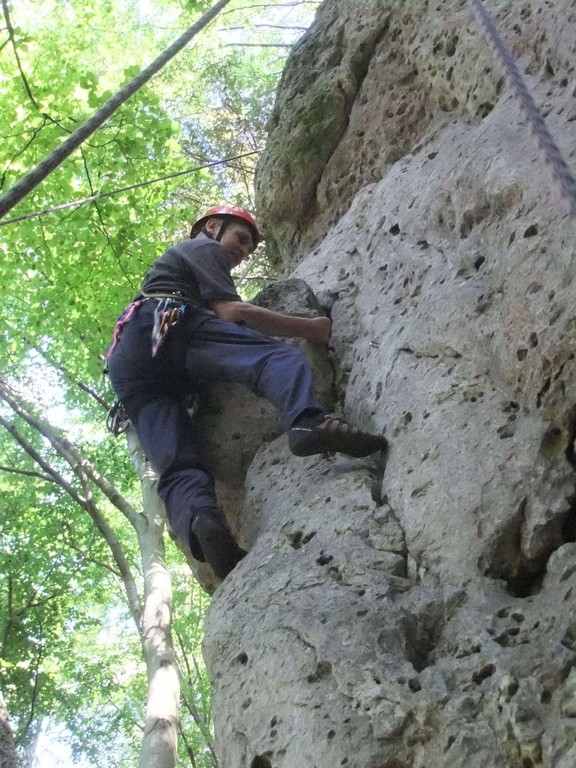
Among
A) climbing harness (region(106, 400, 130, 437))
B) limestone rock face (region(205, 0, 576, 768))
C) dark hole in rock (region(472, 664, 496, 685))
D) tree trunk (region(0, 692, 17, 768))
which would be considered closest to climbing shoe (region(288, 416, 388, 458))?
limestone rock face (region(205, 0, 576, 768))

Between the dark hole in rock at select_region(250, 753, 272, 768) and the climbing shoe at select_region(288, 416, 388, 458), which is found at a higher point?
the climbing shoe at select_region(288, 416, 388, 458)

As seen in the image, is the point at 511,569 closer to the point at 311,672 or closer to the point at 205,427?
the point at 311,672

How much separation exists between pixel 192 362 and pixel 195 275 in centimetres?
50

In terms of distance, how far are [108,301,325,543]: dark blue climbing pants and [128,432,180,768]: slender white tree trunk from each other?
1545 mm

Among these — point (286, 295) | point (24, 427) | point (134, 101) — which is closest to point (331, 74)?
point (286, 295)

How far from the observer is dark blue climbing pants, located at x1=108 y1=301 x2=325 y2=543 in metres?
3.68

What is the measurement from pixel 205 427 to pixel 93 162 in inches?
202

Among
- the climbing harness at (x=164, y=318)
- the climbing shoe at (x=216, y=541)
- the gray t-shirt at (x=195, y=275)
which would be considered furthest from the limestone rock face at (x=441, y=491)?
the climbing harness at (x=164, y=318)

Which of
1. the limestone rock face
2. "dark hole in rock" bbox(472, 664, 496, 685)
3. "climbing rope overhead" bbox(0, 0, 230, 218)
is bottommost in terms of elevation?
"dark hole in rock" bbox(472, 664, 496, 685)

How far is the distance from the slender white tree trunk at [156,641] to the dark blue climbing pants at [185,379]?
5.07ft

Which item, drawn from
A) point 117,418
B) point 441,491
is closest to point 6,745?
point 117,418

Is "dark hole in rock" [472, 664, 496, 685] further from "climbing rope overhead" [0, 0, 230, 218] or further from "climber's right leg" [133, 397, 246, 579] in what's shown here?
"climbing rope overhead" [0, 0, 230, 218]

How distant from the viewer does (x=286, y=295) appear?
457 centimetres

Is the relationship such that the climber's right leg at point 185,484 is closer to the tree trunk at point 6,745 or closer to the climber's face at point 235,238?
the climber's face at point 235,238
